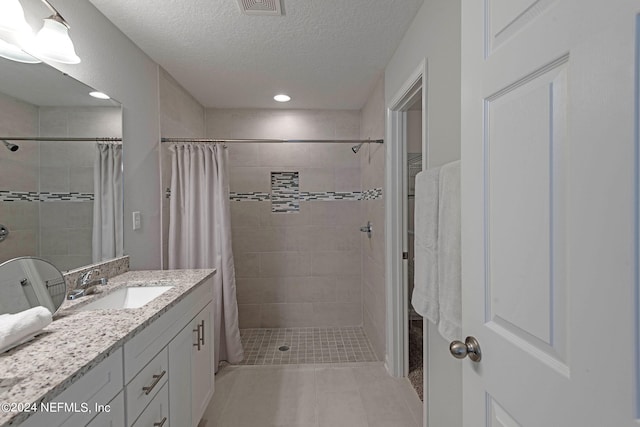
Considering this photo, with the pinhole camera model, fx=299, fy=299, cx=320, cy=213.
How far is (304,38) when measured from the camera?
1.92 meters

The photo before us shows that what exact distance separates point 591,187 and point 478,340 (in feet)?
1.58

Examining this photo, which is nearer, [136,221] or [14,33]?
[14,33]

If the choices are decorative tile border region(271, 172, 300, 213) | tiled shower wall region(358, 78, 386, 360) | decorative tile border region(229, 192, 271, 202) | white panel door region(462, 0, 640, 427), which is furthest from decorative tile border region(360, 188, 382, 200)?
white panel door region(462, 0, 640, 427)

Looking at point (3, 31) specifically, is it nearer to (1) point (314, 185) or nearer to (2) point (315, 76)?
(2) point (315, 76)

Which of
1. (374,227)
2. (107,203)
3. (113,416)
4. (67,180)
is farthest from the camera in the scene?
(374,227)

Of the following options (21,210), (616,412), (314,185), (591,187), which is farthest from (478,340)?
(314,185)

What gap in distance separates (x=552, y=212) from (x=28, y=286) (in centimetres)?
163

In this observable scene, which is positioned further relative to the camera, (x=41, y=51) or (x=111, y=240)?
(x=111, y=240)

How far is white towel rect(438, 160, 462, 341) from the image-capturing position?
1140 millimetres

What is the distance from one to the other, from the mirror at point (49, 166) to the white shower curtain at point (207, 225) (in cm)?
69

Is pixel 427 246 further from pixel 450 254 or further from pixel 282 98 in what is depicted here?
pixel 282 98

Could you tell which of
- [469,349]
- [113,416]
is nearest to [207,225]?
[113,416]

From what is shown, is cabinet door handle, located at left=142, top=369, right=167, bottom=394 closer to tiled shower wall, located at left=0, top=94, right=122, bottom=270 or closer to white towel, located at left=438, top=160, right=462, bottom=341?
tiled shower wall, located at left=0, top=94, right=122, bottom=270

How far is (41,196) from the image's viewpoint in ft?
4.36
